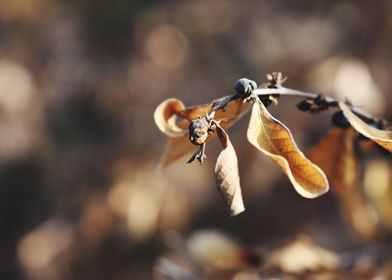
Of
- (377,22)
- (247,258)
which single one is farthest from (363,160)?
(377,22)

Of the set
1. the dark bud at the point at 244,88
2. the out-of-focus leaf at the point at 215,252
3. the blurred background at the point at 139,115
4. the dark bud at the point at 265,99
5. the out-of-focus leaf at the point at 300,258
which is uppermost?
the blurred background at the point at 139,115

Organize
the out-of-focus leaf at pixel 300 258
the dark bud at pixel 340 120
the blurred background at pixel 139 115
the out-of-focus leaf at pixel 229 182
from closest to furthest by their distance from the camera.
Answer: the out-of-focus leaf at pixel 229 182, the dark bud at pixel 340 120, the out-of-focus leaf at pixel 300 258, the blurred background at pixel 139 115

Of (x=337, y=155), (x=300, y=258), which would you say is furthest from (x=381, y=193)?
(x=337, y=155)

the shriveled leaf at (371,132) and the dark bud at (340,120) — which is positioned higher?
the dark bud at (340,120)

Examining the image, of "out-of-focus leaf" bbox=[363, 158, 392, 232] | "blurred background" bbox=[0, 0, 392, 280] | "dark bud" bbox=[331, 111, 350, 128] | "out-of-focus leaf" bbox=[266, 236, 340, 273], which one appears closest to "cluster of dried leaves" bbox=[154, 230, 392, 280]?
"out-of-focus leaf" bbox=[266, 236, 340, 273]

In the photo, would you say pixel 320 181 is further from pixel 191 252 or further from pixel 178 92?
pixel 178 92

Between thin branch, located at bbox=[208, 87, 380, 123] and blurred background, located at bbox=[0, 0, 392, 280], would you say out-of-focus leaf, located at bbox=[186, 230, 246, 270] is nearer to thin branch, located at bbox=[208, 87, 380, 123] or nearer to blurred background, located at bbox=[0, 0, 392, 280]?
thin branch, located at bbox=[208, 87, 380, 123]

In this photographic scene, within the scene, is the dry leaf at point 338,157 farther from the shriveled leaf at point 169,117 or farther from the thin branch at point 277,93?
the shriveled leaf at point 169,117

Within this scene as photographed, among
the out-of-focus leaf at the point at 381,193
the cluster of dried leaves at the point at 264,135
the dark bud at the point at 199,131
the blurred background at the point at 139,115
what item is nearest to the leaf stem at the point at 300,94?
the cluster of dried leaves at the point at 264,135
